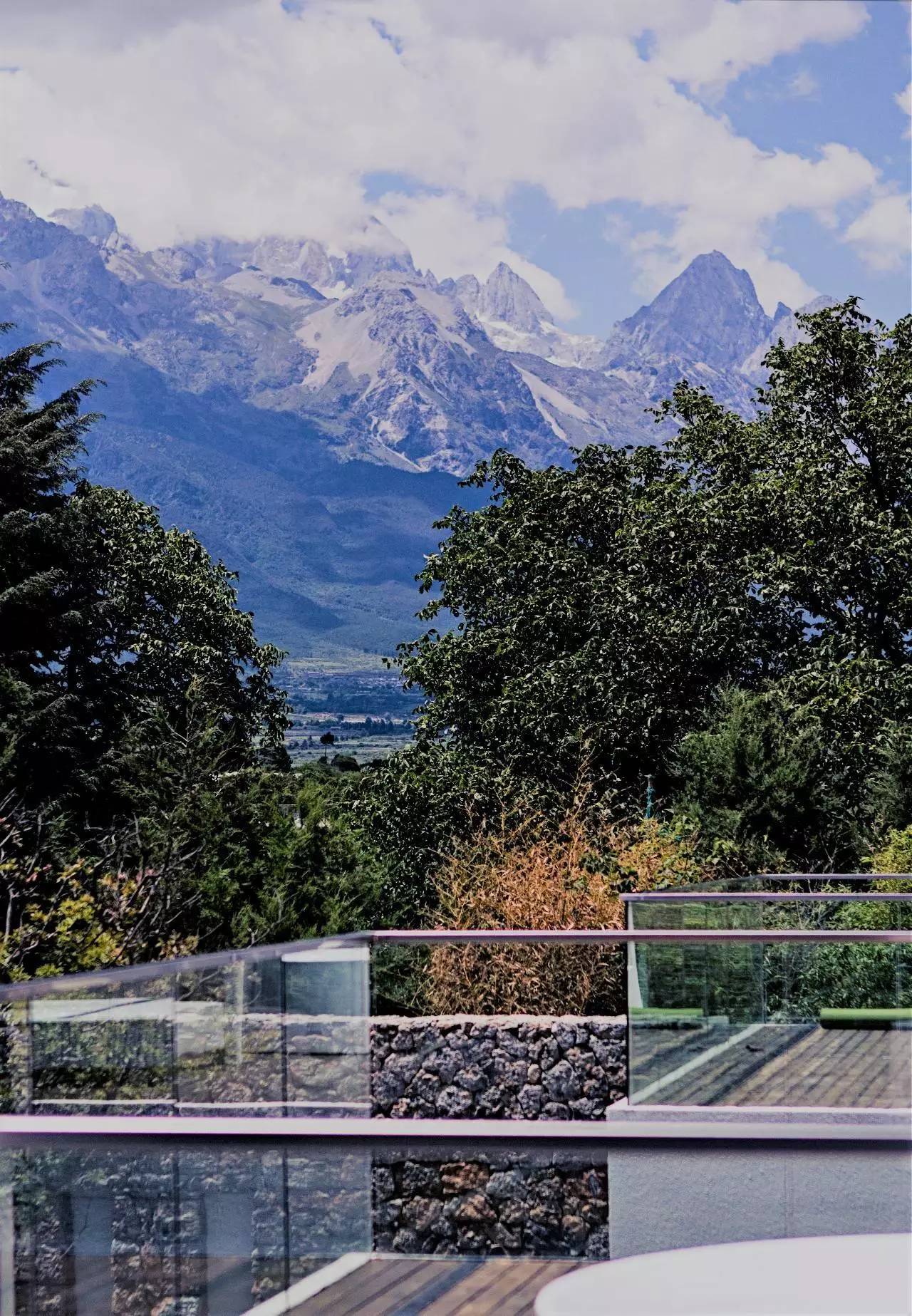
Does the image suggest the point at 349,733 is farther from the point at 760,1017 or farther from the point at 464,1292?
the point at 464,1292

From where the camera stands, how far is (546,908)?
461 inches

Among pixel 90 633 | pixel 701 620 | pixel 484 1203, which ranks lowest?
pixel 484 1203

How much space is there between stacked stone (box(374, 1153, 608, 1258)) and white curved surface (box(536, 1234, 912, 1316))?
529mm

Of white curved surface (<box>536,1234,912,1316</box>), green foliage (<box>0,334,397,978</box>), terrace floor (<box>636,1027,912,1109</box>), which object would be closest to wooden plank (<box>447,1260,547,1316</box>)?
white curved surface (<box>536,1234,912,1316</box>)

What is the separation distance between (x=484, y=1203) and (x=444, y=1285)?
119 millimetres

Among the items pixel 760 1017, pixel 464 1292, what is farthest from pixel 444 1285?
pixel 760 1017

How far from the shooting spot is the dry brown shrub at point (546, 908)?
10.5 meters

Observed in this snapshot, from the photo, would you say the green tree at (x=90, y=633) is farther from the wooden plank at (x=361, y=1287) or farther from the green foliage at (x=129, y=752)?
the wooden plank at (x=361, y=1287)

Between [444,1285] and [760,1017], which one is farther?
[760,1017]

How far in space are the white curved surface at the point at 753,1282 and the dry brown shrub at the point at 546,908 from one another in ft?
25.7

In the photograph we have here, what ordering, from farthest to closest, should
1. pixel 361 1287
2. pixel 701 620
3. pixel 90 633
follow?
pixel 90 633 → pixel 701 620 → pixel 361 1287

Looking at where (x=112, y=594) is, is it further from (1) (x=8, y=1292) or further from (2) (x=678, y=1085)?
(1) (x=8, y=1292)

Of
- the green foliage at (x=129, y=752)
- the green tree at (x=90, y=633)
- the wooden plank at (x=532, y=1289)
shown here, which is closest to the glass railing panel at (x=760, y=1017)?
the wooden plank at (x=532, y=1289)

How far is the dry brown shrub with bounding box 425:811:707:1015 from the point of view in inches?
414
